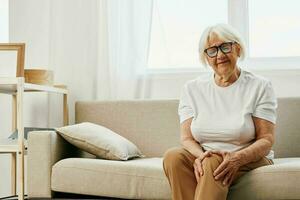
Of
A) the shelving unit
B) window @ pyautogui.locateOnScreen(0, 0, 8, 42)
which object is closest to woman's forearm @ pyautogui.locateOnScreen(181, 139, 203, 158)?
the shelving unit

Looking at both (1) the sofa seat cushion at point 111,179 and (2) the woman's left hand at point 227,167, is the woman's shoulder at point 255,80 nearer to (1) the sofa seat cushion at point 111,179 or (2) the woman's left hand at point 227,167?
(2) the woman's left hand at point 227,167

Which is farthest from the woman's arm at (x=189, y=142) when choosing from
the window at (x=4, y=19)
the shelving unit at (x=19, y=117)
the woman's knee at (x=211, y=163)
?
the window at (x=4, y=19)

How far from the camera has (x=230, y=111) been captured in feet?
7.88

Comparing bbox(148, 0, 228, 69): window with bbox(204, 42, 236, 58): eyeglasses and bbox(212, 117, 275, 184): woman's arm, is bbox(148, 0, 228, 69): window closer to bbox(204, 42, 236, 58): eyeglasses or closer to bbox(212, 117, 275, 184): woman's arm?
bbox(204, 42, 236, 58): eyeglasses

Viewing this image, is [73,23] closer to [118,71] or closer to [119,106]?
[118,71]

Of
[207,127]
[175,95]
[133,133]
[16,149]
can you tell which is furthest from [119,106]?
[207,127]

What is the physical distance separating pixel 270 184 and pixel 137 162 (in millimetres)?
696

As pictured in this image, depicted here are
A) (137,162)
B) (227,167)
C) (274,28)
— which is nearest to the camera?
(227,167)

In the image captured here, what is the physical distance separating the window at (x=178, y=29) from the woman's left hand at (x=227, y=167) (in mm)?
1380

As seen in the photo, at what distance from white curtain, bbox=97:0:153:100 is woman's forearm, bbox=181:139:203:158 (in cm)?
104

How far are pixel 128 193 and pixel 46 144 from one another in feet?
1.59

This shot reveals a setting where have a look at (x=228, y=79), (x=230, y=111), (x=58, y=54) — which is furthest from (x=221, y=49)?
(x=58, y=54)

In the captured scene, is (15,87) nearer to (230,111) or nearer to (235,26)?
(230,111)

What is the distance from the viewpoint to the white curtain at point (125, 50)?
3424 mm
